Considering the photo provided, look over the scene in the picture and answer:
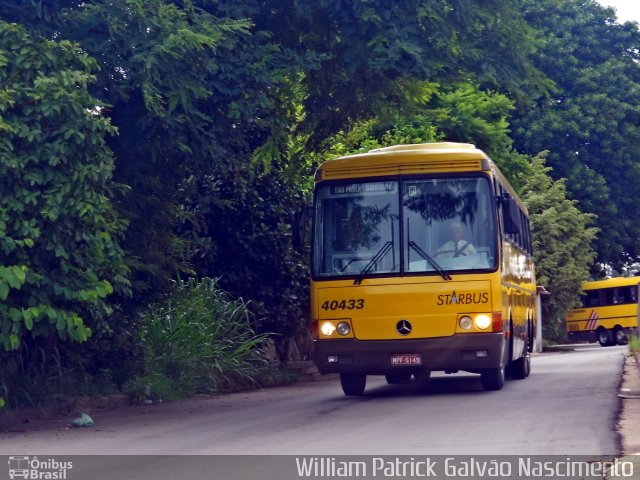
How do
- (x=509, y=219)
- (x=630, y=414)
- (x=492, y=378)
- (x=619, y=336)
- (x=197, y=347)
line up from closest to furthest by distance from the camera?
(x=630, y=414) → (x=509, y=219) → (x=492, y=378) → (x=197, y=347) → (x=619, y=336)

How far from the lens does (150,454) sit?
33.9 feet

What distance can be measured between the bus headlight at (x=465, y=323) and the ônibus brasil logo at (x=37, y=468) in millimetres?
6771

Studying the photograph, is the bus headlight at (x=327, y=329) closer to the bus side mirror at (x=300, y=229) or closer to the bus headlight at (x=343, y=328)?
the bus headlight at (x=343, y=328)

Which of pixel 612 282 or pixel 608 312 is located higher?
pixel 612 282

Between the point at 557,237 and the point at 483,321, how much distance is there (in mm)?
32982

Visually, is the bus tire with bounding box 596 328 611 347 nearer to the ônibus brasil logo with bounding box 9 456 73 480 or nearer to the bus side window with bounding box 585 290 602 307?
the bus side window with bounding box 585 290 602 307

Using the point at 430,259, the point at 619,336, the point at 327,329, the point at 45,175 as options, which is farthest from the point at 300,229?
the point at 619,336

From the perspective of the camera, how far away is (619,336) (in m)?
56.4

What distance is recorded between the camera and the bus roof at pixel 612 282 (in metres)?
55.3

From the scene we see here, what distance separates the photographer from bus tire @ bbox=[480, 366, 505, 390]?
16562mm

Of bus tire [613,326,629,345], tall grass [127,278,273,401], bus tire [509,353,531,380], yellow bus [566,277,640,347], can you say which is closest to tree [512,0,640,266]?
yellow bus [566,277,640,347]

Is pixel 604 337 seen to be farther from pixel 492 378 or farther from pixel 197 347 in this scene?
pixel 492 378

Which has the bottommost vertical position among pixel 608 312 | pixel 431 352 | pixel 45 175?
pixel 608 312

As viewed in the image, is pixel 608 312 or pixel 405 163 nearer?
pixel 405 163
